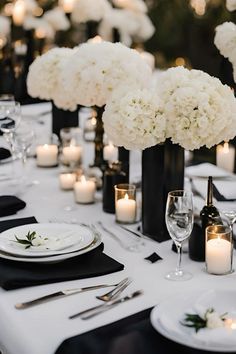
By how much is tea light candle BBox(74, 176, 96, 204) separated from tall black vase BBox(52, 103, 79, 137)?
2.93 feet

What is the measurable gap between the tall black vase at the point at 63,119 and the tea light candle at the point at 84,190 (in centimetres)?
89

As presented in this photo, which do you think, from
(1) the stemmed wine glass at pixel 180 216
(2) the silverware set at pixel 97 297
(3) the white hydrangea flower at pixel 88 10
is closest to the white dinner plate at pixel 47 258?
(2) the silverware set at pixel 97 297

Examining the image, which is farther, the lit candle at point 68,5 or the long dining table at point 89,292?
the lit candle at point 68,5

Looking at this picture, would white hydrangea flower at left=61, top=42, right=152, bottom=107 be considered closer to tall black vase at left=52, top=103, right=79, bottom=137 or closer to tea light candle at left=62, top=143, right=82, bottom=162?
tea light candle at left=62, top=143, right=82, bottom=162

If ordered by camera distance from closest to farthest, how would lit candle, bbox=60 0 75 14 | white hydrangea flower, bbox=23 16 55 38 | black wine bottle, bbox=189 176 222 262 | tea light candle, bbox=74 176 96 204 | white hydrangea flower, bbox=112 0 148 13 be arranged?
black wine bottle, bbox=189 176 222 262, tea light candle, bbox=74 176 96 204, lit candle, bbox=60 0 75 14, white hydrangea flower, bbox=23 16 55 38, white hydrangea flower, bbox=112 0 148 13

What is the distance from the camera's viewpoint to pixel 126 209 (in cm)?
201

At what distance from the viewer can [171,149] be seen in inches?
75.2

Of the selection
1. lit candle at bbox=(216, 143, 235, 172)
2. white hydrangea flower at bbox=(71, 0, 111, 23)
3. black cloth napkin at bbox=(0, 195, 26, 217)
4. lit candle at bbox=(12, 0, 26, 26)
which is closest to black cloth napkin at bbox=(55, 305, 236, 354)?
black cloth napkin at bbox=(0, 195, 26, 217)

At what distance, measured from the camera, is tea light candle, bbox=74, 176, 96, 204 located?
7.26ft

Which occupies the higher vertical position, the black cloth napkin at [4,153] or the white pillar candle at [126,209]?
the black cloth napkin at [4,153]

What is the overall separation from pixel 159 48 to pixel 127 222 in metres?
5.81

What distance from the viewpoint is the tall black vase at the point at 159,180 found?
1.91 meters

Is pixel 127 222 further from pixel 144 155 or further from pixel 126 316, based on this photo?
pixel 126 316

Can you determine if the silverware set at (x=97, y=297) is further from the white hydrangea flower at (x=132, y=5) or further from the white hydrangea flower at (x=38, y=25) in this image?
the white hydrangea flower at (x=132, y=5)
